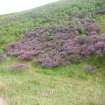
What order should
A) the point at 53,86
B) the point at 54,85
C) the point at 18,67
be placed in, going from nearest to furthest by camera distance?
the point at 53,86 → the point at 54,85 → the point at 18,67

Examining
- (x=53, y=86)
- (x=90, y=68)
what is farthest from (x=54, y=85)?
(x=90, y=68)

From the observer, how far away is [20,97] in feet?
60.1

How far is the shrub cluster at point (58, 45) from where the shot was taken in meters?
28.0

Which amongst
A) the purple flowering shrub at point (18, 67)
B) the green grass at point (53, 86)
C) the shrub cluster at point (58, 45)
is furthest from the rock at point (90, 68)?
the purple flowering shrub at point (18, 67)

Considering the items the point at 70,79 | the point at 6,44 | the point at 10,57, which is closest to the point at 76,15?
the point at 6,44

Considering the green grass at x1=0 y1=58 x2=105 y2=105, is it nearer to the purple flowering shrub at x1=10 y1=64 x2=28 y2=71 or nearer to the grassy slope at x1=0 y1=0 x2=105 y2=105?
the grassy slope at x1=0 y1=0 x2=105 y2=105

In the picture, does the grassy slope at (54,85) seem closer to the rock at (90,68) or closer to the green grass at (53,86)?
the green grass at (53,86)

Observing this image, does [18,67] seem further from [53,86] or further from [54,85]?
[53,86]

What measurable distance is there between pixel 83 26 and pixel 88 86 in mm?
15010

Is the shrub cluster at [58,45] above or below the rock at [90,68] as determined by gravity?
above

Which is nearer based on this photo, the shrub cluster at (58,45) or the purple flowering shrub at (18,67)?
the purple flowering shrub at (18,67)

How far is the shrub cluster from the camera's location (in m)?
28.0

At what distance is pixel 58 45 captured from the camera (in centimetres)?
3200

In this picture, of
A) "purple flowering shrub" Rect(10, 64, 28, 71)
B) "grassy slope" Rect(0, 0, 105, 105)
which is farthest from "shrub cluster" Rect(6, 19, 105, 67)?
"purple flowering shrub" Rect(10, 64, 28, 71)
